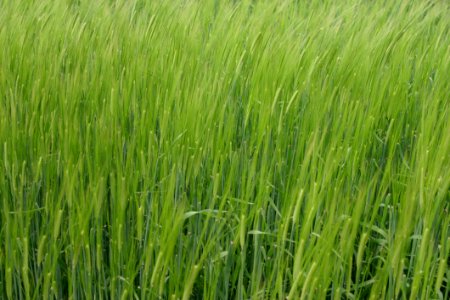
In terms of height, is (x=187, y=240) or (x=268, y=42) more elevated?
(x=268, y=42)

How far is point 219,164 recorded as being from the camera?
1.42 meters

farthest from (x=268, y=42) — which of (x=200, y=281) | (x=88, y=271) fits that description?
(x=88, y=271)

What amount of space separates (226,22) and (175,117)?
671 millimetres

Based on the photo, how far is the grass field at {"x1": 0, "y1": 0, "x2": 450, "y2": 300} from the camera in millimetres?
1132

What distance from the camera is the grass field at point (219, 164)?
113cm

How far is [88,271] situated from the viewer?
1157 mm

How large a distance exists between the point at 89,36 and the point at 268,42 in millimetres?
488

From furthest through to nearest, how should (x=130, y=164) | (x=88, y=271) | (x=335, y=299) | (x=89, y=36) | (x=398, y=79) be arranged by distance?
1. (x=89, y=36)
2. (x=398, y=79)
3. (x=130, y=164)
4. (x=88, y=271)
5. (x=335, y=299)

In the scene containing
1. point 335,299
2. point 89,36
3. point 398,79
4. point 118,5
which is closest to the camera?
point 335,299

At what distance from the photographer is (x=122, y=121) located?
1462 mm

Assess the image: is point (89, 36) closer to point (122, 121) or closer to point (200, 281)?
point (122, 121)

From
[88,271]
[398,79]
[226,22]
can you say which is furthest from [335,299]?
[226,22]

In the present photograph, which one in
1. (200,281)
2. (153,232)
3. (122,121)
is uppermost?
(122,121)

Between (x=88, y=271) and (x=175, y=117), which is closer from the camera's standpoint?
(x=88, y=271)
